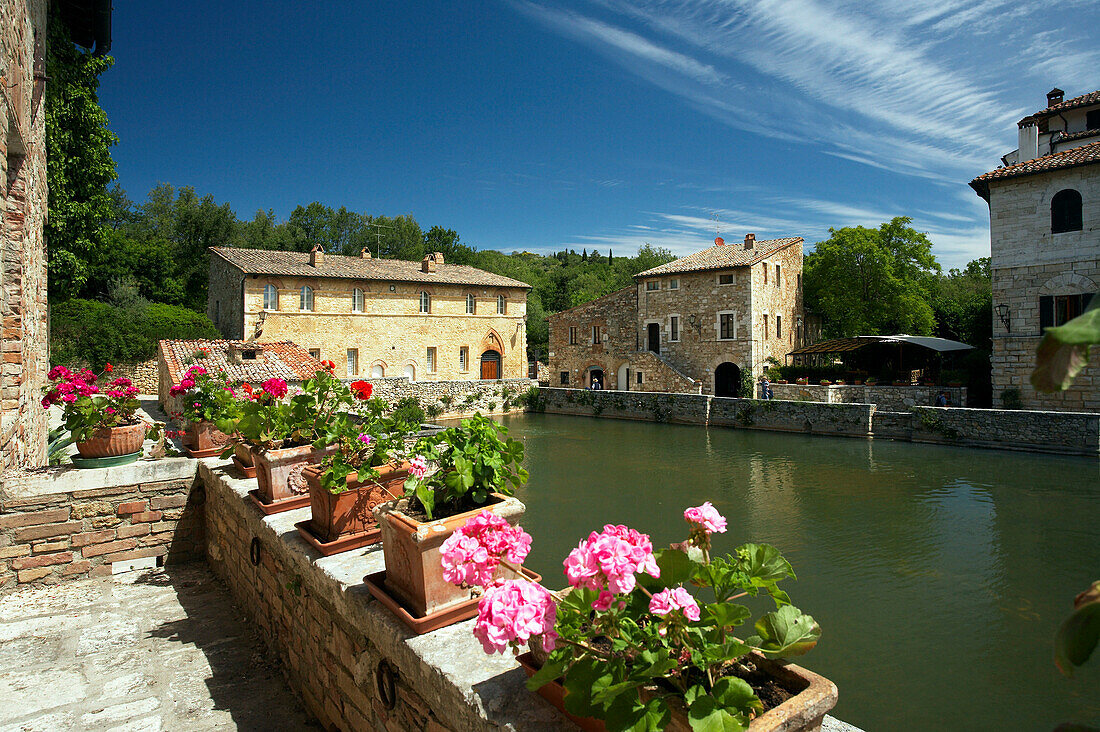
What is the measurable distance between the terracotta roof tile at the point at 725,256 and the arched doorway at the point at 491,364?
8.64 metres

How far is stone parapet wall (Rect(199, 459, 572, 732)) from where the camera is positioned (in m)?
1.98

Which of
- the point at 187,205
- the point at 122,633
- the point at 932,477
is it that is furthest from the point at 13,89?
the point at 187,205

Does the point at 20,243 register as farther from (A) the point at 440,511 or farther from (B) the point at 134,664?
(A) the point at 440,511

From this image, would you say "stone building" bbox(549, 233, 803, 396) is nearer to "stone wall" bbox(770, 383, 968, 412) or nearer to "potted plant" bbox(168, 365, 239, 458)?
"stone wall" bbox(770, 383, 968, 412)

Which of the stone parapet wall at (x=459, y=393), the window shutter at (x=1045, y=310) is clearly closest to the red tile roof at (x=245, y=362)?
the stone parapet wall at (x=459, y=393)

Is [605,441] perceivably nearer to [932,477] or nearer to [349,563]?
[932,477]

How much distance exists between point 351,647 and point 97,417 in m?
4.38

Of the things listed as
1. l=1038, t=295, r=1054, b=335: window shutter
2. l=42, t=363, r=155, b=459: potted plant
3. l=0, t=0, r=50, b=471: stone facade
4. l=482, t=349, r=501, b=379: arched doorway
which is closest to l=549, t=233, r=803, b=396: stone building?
l=482, t=349, r=501, b=379: arched doorway

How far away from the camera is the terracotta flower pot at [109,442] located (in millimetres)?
5605

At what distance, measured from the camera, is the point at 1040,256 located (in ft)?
57.6

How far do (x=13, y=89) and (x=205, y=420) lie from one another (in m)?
3.38

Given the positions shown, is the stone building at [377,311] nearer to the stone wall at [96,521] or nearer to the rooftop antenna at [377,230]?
the rooftop antenna at [377,230]

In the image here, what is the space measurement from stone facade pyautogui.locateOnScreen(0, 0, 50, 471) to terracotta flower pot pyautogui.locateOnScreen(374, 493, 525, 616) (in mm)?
4241

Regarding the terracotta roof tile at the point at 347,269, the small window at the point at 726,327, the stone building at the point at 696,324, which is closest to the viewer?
the terracotta roof tile at the point at 347,269
